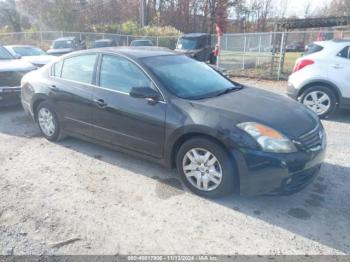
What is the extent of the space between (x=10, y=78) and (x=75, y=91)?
362cm

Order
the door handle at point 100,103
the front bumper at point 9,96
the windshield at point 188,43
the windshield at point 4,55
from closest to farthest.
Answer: the door handle at point 100,103
the front bumper at point 9,96
the windshield at point 4,55
the windshield at point 188,43

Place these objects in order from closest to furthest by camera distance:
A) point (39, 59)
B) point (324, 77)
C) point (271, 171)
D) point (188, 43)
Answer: point (271, 171) → point (324, 77) → point (39, 59) → point (188, 43)

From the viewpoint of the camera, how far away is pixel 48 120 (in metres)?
5.13

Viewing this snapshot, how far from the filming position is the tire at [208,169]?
3.29 metres

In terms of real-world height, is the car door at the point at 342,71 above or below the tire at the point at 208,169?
above

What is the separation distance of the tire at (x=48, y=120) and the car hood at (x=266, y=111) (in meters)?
2.56

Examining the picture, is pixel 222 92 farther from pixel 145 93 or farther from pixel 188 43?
pixel 188 43

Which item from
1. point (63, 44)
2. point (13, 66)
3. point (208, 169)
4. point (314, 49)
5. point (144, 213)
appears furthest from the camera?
point (63, 44)

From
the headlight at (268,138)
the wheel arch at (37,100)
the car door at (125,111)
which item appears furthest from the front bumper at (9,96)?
the headlight at (268,138)

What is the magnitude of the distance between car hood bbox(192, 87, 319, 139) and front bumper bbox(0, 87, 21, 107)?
17.5 feet

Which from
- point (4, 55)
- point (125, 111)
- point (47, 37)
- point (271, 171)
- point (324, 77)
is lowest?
point (271, 171)

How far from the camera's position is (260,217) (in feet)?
10.5

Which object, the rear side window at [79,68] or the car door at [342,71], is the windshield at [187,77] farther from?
the car door at [342,71]

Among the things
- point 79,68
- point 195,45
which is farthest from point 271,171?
point 195,45
